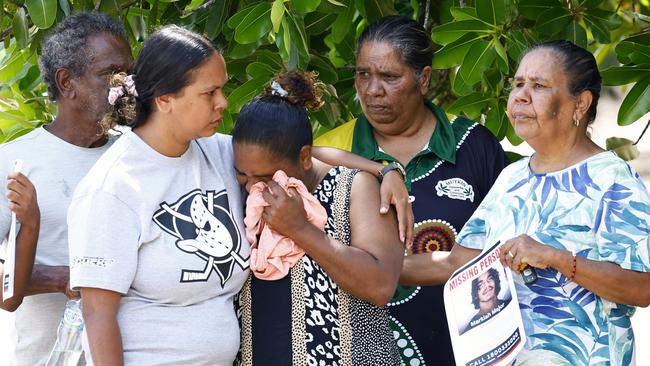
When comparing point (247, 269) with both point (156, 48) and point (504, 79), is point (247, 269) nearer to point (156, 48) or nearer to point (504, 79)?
point (156, 48)

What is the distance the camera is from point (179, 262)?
2.67 m

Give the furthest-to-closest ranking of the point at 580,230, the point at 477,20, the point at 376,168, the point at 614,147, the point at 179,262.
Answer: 1. the point at 614,147
2. the point at 477,20
3. the point at 376,168
4. the point at 580,230
5. the point at 179,262

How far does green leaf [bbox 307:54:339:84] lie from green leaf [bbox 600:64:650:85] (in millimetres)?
1112

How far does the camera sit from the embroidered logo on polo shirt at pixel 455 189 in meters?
3.64

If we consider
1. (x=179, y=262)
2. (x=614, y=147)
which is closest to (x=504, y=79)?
(x=614, y=147)

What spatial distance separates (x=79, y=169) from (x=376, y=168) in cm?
99

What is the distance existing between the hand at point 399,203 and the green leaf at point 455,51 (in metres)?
0.97

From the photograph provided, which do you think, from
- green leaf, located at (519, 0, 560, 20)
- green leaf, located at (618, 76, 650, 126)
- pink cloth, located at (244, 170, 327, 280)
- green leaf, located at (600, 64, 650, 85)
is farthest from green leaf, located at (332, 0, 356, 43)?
pink cloth, located at (244, 170, 327, 280)

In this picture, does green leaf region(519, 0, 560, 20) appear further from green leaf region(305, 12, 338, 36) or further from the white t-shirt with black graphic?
the white t-shirt with black graphic

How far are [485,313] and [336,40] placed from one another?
1612 millimetres

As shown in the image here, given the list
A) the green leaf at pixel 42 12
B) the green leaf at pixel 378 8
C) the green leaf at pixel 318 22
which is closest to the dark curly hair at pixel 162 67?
the green leaf at pixel 42 12

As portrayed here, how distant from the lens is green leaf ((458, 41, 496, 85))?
12.2ft

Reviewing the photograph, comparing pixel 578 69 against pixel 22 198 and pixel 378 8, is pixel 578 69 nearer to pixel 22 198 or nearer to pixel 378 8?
pixel 378 8

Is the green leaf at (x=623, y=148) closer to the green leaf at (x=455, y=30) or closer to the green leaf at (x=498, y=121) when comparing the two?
the green leaf at (x=498, y=121)
